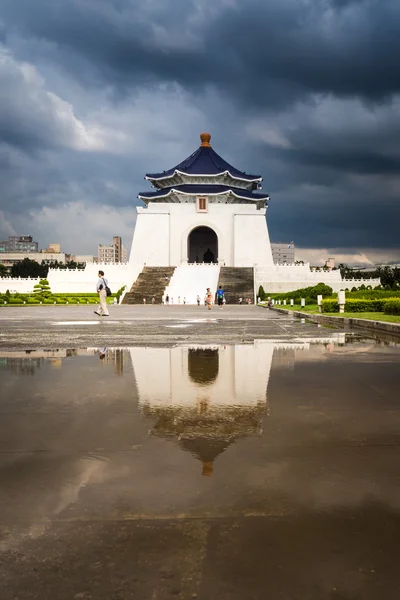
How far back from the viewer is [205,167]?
57938 mm

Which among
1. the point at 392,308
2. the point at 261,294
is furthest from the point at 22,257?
the point at 392,308

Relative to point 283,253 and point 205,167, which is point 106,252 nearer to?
point 283,253

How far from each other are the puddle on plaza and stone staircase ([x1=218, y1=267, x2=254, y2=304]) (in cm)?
3552

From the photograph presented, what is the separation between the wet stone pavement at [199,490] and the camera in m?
1.72

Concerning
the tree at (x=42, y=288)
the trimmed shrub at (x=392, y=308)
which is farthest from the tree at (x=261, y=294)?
the trimmed shrub at (x=392, y=308)

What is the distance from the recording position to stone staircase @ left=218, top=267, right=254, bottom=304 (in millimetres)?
41875

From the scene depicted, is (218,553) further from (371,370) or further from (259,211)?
(259,211)

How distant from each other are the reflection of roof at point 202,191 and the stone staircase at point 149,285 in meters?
10.8

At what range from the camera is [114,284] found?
47.2 metres

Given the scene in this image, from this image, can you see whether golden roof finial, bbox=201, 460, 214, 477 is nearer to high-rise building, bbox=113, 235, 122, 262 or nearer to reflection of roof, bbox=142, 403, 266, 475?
reflection of roof, bbox=142, 403, 266, 475

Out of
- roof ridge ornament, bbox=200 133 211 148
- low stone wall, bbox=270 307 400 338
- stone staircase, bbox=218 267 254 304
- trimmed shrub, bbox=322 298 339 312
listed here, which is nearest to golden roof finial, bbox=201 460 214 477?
low stone wall, bbox=270 307 400 338

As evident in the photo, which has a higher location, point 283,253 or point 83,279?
point 283,253

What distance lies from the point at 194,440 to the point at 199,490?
32.5 inches

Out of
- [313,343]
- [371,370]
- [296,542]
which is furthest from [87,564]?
A: [313,343]
